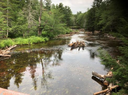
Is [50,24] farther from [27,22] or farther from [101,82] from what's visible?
[101,82]

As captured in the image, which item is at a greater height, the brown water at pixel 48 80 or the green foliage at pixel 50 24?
the green foliage at pixel 50 24

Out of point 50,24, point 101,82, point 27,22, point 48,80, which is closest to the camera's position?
point 101,82

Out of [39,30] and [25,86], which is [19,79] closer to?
[25,86]

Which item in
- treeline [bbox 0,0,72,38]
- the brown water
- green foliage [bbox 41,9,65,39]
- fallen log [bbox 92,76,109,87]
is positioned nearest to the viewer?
the brown water

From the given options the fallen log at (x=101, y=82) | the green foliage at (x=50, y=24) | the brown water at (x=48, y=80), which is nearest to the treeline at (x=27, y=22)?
the green foliage at (x=50, y=24)

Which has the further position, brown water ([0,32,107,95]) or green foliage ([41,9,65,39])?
green foliage ([41,9,65,39])

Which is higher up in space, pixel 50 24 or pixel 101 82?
pixel 50 24

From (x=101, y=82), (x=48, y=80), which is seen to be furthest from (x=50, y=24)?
(x=101, y=82)

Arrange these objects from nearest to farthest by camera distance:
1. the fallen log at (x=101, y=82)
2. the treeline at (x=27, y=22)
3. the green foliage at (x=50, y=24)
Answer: the fallen log at (x=101, y=82), the treeline at (x=27, y=22), the green foliage at (x=50, y=24)

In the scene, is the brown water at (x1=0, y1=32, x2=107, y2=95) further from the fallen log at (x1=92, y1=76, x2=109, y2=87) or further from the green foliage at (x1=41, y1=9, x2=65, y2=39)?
the green foliage at (x1=41, y1=9, x2=65, y2=39)

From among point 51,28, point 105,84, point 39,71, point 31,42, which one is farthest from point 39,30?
point 105,84

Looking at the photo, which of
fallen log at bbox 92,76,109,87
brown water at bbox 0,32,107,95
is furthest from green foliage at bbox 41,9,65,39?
fallen log at bbox 92,76,109,87

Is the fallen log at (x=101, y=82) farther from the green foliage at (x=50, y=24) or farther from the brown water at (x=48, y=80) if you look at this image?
the green foliage at (x=50, y=24)

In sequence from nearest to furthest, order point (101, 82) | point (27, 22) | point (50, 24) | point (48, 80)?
1. point (101, 82)
2. point (48, 80)
3. point (27, 22)
4. point (50, 24)
